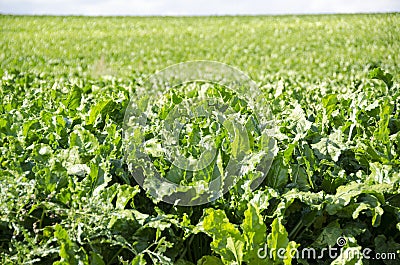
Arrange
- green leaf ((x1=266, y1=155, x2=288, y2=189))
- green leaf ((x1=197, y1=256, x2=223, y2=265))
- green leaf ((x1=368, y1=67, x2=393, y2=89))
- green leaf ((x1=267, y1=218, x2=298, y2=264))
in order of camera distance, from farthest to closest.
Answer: green leaf ((x1=368, y1=67, x2=393, y2=89)), green leaf ((x1=266, y1=155, x2=288, y2=189)), green leaf ((x1=197, y1=256, x2=223, y2=265)), green leaf ((x1=267, y1=218, x2=298, y2=264))

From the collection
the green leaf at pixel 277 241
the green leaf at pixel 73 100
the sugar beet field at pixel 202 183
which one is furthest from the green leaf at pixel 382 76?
the green leaf at pixel 277 241

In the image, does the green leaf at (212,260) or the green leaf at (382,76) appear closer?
the green leaf at (212,260)

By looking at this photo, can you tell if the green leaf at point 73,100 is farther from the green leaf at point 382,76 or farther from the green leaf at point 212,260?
the green leaf at point 382,76

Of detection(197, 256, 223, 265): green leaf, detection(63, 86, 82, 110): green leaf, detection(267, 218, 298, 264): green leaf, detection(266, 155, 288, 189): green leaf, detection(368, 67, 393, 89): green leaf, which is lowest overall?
detection(197, 256, 223, 265): green leaf

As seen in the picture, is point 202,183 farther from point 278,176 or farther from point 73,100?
point 73,100

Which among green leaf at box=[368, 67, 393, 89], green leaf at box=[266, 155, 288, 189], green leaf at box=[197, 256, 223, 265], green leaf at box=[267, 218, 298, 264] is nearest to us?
green leaf at box=[267, 218, 298, 264]

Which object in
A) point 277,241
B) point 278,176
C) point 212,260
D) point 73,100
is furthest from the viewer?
point 73,100

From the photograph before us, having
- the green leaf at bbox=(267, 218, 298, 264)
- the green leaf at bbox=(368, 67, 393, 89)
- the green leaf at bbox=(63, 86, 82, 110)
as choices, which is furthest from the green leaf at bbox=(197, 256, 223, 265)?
the green leaf at bbox=(368, 67, 393, 89)

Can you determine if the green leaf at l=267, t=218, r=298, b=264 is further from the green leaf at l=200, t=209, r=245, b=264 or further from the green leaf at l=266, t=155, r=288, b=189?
the green leaf at l=266, t=155, r=288, b=189

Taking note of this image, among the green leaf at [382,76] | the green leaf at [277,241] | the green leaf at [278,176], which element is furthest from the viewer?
the green leaf at [382,76]

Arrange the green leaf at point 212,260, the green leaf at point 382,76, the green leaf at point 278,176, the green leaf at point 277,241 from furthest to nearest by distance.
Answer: the green leaf at point 382,76, the green leaf at point 278,176, the green leaf at point 212,260, the green leaf at point 277,241

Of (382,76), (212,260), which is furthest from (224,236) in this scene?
(382,76)

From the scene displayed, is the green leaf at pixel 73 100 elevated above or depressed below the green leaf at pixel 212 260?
above

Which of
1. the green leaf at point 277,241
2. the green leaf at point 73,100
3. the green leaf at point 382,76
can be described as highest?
the green leaf at point 382,76
